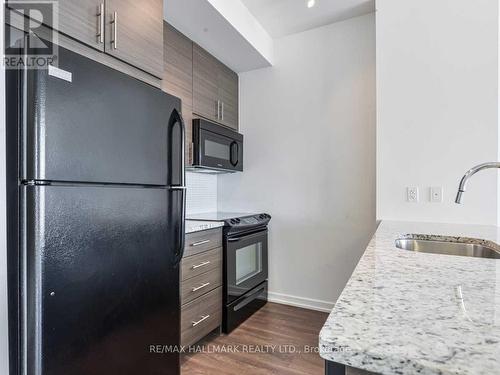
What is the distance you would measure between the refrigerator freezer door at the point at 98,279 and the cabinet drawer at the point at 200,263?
37cm

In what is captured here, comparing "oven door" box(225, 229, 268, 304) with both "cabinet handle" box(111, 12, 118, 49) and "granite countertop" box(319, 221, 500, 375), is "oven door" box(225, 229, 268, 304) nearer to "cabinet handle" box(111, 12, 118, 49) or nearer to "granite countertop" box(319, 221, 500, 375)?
"cabinet handle" box(111, 12, 118, 49)

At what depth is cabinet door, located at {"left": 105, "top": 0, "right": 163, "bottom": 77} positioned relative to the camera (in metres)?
1.46

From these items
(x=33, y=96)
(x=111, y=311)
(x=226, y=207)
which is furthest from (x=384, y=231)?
(x=226, y=207)

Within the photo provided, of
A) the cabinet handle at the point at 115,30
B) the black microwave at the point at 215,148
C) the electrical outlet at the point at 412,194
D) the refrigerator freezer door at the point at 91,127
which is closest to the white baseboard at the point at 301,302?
the electrical outlet at the point at 412,194

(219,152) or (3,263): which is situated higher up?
(219,152)

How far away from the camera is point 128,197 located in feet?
4.10

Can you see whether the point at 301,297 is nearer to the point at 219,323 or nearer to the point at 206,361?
the point at 219,323

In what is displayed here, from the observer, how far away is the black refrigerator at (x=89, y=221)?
945 millimetres

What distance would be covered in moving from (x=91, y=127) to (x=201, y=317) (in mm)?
1529

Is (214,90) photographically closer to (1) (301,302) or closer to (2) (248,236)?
(2) (248,236)

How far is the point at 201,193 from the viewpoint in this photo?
3.04m

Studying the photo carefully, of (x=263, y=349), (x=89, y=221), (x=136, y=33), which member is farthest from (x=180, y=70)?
(x=263, y=349)

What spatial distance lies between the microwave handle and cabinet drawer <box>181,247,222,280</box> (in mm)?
980

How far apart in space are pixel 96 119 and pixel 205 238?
47.6 inches
